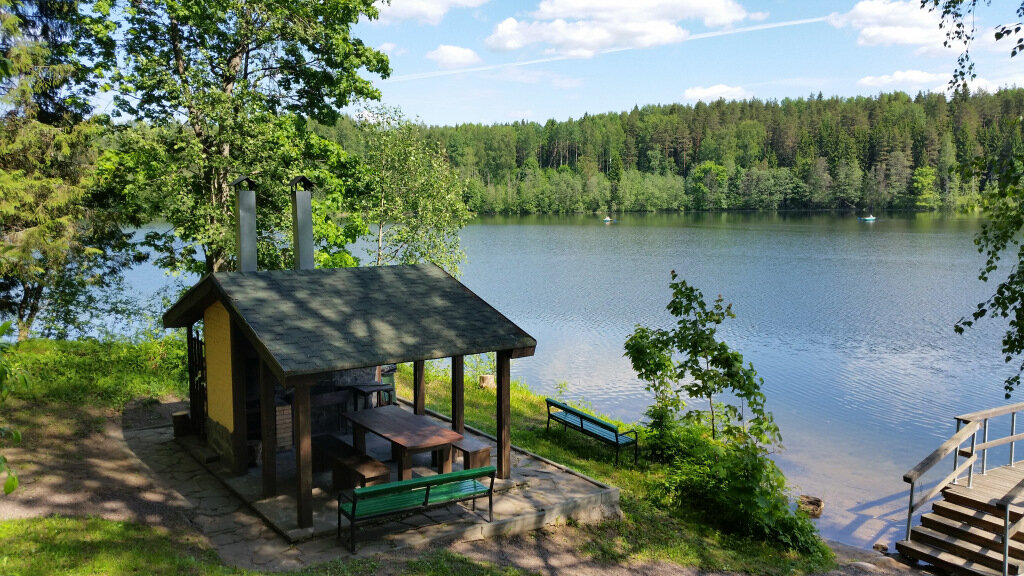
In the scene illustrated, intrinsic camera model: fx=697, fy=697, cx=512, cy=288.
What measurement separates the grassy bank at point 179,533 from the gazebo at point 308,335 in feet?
5.15

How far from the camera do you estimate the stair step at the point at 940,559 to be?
9.17 metres

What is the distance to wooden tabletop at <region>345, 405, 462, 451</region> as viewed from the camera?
8.80m

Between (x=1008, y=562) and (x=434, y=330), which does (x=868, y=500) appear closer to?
(x=1008, y=562)

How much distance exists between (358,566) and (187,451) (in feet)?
A: 16.3

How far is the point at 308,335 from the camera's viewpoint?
835cm

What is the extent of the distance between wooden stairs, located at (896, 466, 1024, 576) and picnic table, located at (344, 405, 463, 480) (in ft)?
22.0

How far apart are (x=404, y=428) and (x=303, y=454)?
165cm

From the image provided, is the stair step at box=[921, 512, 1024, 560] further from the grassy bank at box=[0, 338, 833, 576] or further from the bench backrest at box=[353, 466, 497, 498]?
the bench backrest at box=[353, 466, 497, 498]

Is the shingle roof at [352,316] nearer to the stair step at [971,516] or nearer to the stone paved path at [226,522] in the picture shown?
the stone paved path at [226,522]

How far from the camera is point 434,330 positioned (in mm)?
9188

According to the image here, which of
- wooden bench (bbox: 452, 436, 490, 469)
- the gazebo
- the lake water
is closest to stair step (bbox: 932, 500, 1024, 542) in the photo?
the lake water

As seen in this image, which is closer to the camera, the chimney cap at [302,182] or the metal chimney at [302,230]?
the metal chimney at [302,230]

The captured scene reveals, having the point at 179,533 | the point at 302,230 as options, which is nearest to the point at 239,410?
the point at 179,533

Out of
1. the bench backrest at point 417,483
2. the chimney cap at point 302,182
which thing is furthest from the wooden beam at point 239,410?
the chimney cap at point 302,182
